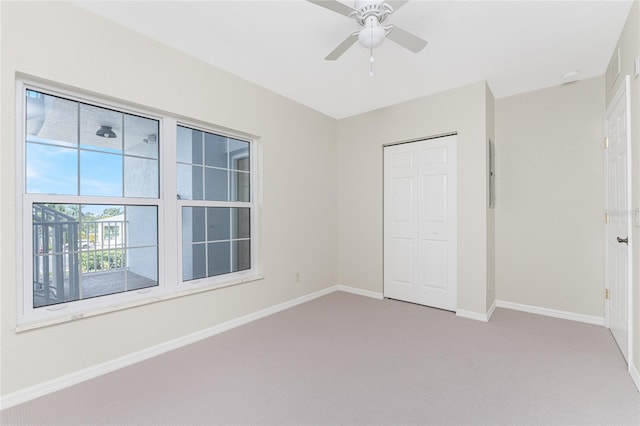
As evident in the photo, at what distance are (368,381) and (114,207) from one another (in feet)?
7.83

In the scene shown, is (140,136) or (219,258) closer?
(140,136)

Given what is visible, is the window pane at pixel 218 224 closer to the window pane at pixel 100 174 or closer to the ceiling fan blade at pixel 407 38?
the window pane at pixel 100 174

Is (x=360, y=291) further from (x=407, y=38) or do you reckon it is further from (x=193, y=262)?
(x=407, y=38)

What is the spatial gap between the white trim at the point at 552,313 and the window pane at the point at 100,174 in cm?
434

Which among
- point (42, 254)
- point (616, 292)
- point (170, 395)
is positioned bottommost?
point (170, 395)

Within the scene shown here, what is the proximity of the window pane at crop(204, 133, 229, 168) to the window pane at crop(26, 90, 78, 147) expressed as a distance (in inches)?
42.1

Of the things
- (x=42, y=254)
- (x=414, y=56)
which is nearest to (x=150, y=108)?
(x=42, y=254)

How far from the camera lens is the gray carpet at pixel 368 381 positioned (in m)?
1.72

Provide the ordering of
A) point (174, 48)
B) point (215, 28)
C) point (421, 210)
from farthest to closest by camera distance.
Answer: point (421, 210)
point (174, 48)
point (215, 28)

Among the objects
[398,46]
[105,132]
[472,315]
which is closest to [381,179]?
[398,46]

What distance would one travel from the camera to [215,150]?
10.3ft

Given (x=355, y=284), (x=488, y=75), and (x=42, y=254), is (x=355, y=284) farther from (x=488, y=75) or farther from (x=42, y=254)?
(x=42, y=254)

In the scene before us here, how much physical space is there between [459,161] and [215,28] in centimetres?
283

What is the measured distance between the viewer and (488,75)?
3.11 metres
